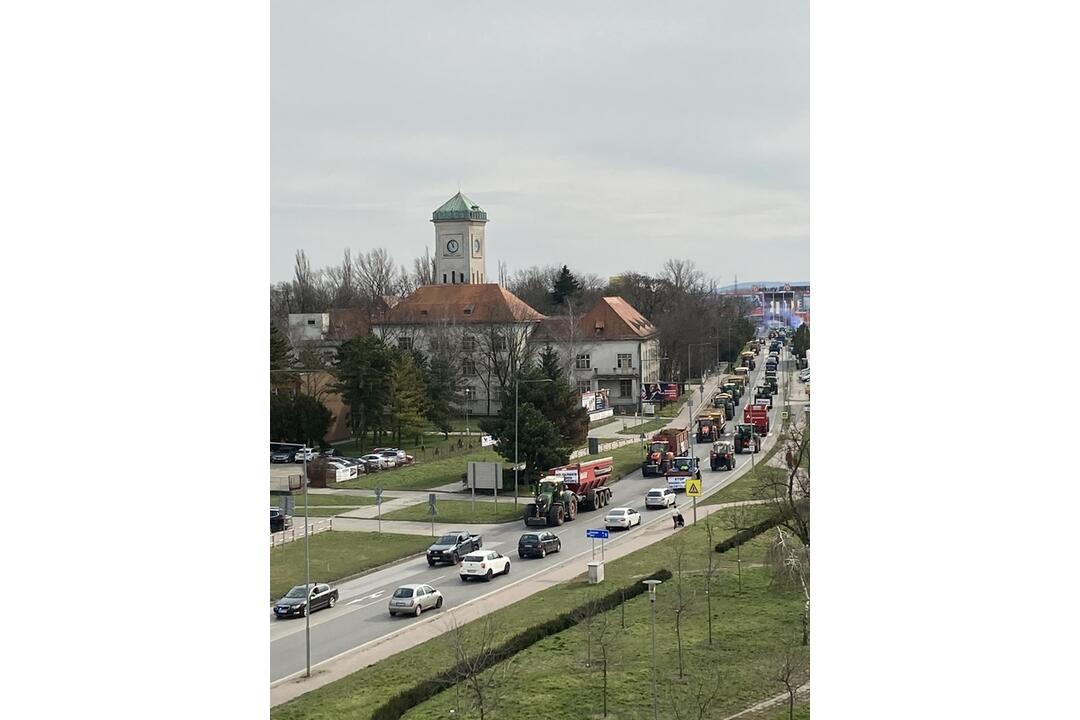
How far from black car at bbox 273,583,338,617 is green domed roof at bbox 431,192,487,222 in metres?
2.52

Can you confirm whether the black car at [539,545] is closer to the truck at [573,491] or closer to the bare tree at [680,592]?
the truck at [573,491]

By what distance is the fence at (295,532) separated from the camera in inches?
328

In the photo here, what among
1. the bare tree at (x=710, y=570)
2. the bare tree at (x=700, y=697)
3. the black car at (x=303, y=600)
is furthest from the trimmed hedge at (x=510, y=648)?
the black car at (x=303, y=600)

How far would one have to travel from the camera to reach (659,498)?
Result: 8.39 m

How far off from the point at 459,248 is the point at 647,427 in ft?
5.68

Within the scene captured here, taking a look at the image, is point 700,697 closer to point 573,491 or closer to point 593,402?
point 573,491

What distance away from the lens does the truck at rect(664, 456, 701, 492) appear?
27.7ft

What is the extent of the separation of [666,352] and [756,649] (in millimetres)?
2022

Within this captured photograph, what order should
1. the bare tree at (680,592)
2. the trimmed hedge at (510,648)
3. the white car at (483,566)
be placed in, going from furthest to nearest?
the white car at (483,566), the bare tree at (680,592), the trimmed hedge at (510,648)

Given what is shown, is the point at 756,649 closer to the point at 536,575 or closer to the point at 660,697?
the point at 660,697

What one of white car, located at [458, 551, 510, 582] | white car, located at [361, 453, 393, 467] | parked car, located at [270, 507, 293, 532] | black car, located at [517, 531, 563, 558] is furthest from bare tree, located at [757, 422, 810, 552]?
parked car, located at [270, 507, 293, 532]

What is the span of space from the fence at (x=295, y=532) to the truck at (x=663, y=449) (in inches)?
84.5


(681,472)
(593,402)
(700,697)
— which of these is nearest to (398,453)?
(593,402)
